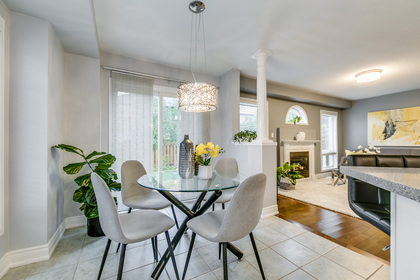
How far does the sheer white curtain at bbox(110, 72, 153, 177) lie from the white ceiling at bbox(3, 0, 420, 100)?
47cm

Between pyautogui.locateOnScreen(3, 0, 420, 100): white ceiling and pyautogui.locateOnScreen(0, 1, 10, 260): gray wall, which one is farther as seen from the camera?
pyautogui.locateOnScreen(3, 0, 420, 100): white ceiling

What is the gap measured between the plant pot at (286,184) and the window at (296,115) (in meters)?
1.62

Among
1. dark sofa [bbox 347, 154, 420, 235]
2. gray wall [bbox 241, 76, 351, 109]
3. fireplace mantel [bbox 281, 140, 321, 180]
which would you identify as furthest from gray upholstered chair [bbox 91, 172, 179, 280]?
fireplace mantel [bbox 281, 140, 321, 180]

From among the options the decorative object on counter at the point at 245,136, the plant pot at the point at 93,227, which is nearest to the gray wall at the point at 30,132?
the plant pot at the point at 93,227

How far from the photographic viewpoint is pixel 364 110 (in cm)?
571

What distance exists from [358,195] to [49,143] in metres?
3.03

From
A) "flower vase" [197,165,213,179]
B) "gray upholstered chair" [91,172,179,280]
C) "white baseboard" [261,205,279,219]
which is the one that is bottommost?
"white baseboard" [261,205,279,219]

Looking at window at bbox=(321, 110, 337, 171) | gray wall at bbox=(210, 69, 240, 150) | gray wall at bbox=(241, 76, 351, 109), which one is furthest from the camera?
window at bbox=(321, 110, 337, 171)

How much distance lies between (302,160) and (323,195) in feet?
4.81

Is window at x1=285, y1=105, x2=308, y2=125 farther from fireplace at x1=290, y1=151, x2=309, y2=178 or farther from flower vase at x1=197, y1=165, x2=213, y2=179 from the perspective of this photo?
flower vase at x1=197, y1=165, x2=213, y2=179

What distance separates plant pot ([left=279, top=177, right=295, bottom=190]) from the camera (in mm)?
4266

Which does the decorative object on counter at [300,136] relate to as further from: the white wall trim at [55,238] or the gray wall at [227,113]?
the white wall trim at [55,238]

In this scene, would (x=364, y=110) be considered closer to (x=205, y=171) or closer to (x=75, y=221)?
(x=205, y=171)

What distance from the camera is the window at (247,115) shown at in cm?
431
